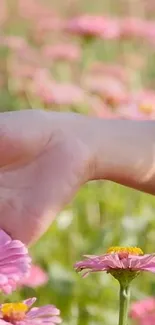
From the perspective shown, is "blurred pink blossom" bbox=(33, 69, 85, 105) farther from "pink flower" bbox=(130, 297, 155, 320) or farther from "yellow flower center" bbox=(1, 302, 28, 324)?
"yellow flower center" bbox=(1, 302, 28, 324)

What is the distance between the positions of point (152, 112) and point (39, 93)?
0.25 metres

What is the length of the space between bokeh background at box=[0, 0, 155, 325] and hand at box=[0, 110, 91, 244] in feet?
1.19

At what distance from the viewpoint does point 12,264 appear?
788mm

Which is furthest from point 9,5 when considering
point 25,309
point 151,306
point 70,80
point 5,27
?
point 25,309

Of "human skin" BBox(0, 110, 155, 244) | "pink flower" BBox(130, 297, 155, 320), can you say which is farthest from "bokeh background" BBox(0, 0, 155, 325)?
"human skin" BBox(0, 110, 155, 244)

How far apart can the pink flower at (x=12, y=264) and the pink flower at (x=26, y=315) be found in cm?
3

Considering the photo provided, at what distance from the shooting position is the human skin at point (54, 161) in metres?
0.97

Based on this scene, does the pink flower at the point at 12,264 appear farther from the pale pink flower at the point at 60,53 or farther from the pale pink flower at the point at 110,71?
the pale pink flower at the point at 60,53

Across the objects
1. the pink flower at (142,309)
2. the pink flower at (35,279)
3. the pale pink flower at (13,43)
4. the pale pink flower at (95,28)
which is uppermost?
the pale pink flower at (95,28)

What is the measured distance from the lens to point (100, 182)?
205cm

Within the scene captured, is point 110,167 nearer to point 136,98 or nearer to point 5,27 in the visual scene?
point 136,98

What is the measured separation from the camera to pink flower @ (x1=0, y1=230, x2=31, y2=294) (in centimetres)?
77

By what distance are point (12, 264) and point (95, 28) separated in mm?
1595

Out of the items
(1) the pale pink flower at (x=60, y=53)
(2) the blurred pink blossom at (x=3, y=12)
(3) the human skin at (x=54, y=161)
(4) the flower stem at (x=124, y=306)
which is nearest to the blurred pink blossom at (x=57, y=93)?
(1) the pale pink flower at (x=60, y=53)
